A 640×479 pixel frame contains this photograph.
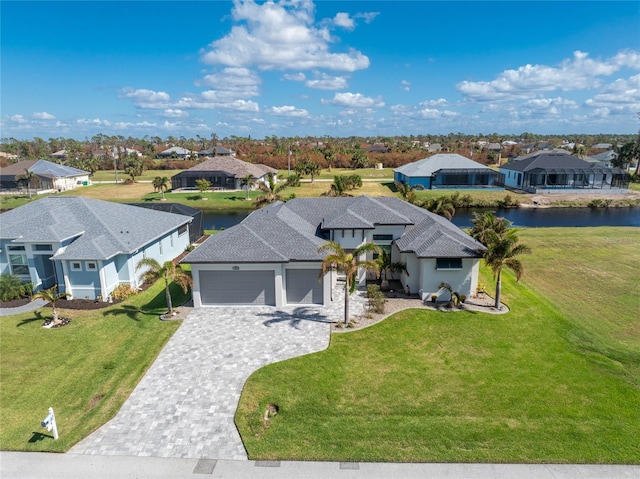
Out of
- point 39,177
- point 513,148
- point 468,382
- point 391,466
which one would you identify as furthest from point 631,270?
point 513,148

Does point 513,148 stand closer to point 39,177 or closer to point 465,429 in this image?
point 39,177

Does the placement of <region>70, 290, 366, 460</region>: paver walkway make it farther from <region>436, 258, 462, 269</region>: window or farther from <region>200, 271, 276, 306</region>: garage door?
<region>436, 258, 462, 269</region>: window

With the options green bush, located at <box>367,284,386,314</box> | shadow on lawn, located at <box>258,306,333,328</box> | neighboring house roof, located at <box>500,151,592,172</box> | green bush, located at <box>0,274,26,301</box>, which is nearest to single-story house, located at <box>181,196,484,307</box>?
shadow on lawn, located at <box>258,306,333,328</box>

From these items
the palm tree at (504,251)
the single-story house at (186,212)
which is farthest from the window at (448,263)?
the single-story house at (186,212)

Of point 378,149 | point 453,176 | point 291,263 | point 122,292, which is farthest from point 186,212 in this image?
point 378,149

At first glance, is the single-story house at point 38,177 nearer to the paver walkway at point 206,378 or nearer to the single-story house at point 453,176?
the single-story house at point 453,176

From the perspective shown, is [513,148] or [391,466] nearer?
[391,466]
